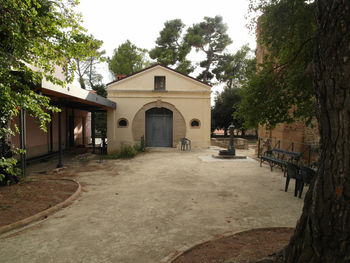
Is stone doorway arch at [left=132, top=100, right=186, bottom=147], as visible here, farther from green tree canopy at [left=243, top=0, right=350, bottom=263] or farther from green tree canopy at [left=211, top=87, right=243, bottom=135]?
green tree canopy at [left=243, top=0, right=350, bottom=263]

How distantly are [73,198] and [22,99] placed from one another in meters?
2.61

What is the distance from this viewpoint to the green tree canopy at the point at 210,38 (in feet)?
101

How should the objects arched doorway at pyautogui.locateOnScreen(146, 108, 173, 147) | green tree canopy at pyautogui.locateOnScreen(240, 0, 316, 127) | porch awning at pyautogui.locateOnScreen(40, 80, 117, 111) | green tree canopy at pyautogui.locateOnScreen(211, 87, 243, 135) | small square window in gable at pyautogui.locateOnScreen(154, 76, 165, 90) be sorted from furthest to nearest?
green tree canopy at pyautogui.locateOnScreen(211, 87, 243, 135)
arched doorway at pyautogui.locateOnScreen(146, 108, 173, 147)
small square window in gable at pyautogui.locateOnScreen(154, 76, 165, 90)
porch awning at pyautogui.locateOnScreen(40, 80, 117, 111)
green tree canopy at pyautogui.locateOnScreen(240, 0, 316, 127)

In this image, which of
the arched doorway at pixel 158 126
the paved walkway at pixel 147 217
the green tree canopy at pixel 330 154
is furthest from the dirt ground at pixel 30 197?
the arched doorway at pixel 158 126

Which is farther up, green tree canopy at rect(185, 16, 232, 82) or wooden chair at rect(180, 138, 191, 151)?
green tree canopy at rect(185, 16, 232, 82)

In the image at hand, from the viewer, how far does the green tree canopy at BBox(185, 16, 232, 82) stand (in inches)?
1211

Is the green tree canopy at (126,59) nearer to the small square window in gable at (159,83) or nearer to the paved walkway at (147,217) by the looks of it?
the small square window in gable at (159,83)

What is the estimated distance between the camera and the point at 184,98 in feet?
55.1

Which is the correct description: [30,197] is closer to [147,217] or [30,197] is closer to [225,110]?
[147,217]

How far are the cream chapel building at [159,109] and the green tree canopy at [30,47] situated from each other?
10.3 m

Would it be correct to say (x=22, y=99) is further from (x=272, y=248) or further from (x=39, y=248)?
(x=272, y=248)

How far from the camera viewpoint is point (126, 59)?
35219 mm

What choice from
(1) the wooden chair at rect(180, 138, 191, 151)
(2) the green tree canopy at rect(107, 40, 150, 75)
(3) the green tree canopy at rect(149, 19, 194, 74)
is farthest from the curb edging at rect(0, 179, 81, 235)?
(2) the green tree canopy at rect(107, 40, 150, 75)

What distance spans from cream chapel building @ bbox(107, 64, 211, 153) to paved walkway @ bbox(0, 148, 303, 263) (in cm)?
854
